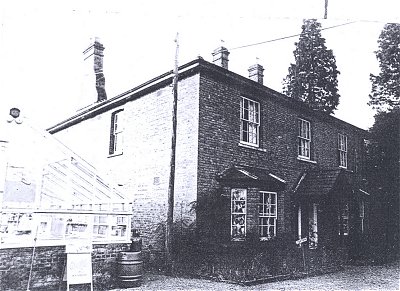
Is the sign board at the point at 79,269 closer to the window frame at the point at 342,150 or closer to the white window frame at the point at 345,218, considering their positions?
the white window frame at the point at 345,218

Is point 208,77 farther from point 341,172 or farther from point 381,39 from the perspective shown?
point 381,39

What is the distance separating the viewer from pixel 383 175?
803 inches

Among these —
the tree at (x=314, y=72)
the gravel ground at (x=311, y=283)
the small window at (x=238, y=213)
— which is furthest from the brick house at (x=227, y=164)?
the tree at (x=314, y=72)

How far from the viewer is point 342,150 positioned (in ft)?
67.0

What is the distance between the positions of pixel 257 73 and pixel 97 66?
7.81m

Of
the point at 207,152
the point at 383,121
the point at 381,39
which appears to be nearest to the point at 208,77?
the point at 207,152

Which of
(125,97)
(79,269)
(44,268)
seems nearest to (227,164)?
(125,97)

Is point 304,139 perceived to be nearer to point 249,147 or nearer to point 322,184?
point 322,184

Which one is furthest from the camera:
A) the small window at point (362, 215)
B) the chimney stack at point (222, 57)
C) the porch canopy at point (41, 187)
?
the small window at point (362, 215)

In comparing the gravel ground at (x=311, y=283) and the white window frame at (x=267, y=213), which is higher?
the white window frame at (x=267, y=213)

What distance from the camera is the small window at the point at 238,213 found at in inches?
528

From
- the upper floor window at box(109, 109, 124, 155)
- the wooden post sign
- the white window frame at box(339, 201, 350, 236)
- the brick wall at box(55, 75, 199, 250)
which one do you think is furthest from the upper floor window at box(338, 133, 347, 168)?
the wooden post sign

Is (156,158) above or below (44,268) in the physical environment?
above

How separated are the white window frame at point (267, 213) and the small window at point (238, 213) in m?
0.93
